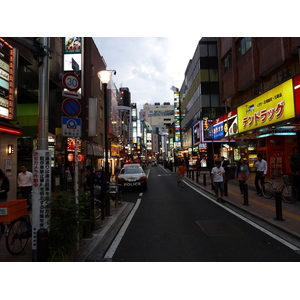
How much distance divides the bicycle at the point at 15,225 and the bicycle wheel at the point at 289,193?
988 cm

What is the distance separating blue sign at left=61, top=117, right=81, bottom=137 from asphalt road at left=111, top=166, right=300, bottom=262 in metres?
2.90

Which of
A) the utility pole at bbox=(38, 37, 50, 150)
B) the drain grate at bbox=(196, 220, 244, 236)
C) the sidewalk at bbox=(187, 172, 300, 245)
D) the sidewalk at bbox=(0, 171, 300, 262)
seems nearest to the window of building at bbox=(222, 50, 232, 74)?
the sidewalk at bbox=(187, 172, 300, 245)

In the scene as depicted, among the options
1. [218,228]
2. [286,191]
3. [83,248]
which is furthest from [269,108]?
[83,248]

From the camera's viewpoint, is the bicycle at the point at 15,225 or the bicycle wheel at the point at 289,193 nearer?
the bicycle at the point at 15,225

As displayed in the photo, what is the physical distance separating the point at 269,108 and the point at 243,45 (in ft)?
33.7

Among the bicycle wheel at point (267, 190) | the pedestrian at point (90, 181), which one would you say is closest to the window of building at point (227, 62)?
the bicycle wheel at point (267, 190)

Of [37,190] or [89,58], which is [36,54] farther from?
[89,58]

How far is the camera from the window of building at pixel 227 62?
23.9m

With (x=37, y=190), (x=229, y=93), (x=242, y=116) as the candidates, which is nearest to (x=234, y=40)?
(x=229, y=93)

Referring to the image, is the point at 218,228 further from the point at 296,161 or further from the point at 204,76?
the point at 204,76

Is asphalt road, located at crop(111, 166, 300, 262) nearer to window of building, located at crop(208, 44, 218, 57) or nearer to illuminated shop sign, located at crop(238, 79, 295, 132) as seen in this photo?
illuminated shop sign, located at crop(238, 79, 295, 132)

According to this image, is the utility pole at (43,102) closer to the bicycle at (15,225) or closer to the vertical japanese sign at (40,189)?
the vertical japanese sign at (40,189)

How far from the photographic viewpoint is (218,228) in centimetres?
666

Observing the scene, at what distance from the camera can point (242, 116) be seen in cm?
1759
